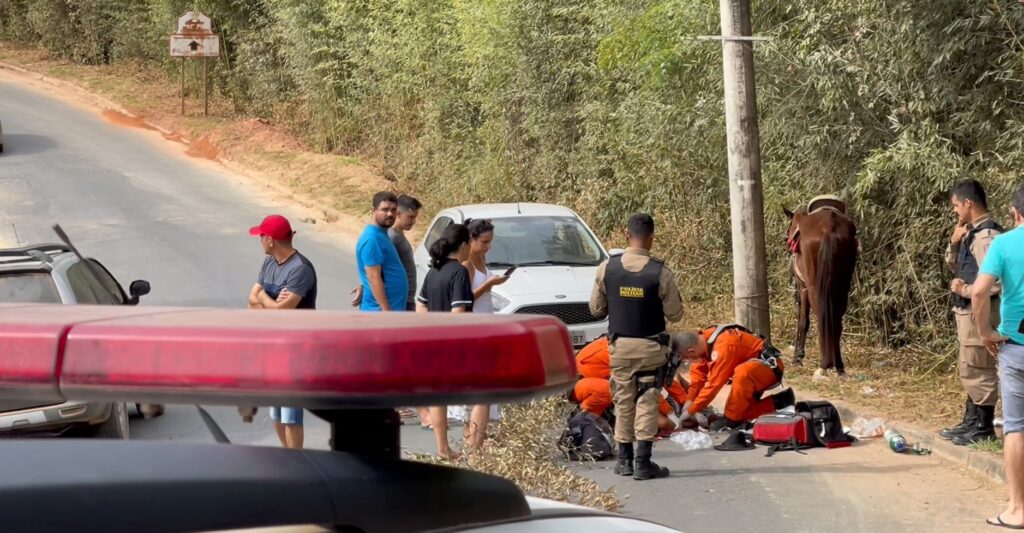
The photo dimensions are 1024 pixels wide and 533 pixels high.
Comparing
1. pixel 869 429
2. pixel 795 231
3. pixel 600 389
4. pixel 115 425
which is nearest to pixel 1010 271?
pixel 869 429

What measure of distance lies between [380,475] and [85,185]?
2416 centimetres

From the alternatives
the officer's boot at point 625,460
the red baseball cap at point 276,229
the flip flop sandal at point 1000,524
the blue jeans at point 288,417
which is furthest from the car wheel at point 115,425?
the flip flop sandal at point 1000,524

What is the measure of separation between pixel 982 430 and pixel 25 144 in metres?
24.9

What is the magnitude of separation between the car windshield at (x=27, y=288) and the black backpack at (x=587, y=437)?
373 centimetres

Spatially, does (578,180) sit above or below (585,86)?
below

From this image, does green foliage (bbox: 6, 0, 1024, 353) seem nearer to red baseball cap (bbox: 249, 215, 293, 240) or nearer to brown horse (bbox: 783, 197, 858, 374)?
brown horse (bbox: 783, 197, 858, 374)

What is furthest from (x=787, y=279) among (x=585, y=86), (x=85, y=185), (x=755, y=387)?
(x=85, y=185)

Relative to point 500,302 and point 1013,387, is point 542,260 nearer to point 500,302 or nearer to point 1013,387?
point 500,302

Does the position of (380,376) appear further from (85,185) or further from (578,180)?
(85,185)

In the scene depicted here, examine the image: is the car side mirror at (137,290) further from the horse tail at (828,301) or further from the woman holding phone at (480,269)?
the horse tail at (828,301)

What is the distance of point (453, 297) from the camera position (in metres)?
8.10

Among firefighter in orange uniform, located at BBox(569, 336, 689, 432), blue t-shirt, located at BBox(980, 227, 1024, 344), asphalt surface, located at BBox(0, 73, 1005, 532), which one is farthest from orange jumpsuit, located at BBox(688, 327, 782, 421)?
blue t-shirt, located at BBox(980, 227, 1024, 344)

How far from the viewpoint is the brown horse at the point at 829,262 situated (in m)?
10.9

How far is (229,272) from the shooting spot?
1712 cm
